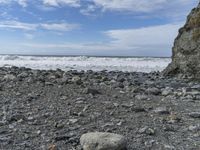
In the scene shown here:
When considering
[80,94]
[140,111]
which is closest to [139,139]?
[140,111]

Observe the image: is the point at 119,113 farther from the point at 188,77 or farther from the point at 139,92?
the point at 188,77

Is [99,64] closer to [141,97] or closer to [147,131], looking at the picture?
[141,97]

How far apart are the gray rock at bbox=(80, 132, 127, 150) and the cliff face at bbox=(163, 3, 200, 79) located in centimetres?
777

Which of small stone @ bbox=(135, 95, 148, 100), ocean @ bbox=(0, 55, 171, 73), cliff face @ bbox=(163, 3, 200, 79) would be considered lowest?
ocean @ bbox=(0, 55, 171, 73)

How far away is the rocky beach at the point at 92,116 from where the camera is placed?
4.54m

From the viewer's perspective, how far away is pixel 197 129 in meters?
5.02

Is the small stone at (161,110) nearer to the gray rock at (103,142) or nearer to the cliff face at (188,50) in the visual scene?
the gray rock at (103,142)

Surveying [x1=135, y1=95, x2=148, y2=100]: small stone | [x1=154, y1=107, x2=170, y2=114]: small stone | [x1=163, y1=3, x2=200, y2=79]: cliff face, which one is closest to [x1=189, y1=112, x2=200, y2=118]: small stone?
[x1=154, y1=107, x2=170, y2=114]: small stone

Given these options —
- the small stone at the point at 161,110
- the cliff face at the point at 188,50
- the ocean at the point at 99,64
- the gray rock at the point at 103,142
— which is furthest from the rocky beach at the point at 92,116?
the ocean at the point at 99,64

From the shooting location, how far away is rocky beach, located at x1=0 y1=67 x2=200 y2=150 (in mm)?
4543

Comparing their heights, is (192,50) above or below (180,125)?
above

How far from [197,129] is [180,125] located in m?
0.29

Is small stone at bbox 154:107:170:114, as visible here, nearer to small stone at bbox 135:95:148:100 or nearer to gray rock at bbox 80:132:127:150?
small stone at bbox 135:95:148:100

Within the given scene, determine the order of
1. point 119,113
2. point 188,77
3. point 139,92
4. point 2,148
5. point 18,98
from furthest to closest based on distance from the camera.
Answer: point 188,77
point 139,92
point 18,98
point 119,113
point 2,148
